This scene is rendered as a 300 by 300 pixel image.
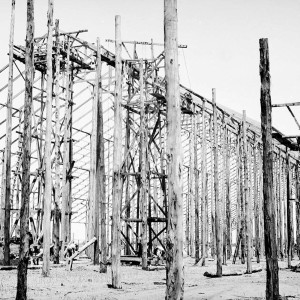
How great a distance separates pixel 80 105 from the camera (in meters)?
25.0

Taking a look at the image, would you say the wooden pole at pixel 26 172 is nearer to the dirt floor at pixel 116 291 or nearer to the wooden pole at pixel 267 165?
the dirt floor at pixel 116 291

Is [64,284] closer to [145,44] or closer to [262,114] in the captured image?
[262,114]

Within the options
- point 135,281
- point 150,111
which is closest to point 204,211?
point 150,111

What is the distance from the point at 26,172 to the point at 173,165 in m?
2.42

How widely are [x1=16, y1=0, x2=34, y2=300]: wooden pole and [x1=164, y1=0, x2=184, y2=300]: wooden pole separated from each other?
2232 millimetres

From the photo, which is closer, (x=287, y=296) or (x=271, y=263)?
(x=271, y=263)

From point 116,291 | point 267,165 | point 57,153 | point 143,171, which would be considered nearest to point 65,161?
point 57,153

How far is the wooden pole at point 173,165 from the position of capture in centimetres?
718

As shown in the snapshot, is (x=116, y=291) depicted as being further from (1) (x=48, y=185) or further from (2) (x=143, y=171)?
(2) (x=143, y=171)

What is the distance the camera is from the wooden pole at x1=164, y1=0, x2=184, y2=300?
7176mm

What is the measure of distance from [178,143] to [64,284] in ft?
20.3

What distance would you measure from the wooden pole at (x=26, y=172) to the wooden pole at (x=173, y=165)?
223cm

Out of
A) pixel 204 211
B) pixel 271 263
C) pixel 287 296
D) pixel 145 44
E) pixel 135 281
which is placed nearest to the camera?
pixel 271 263

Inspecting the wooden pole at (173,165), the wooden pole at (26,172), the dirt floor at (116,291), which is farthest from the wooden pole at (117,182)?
the wooden pole at (173,165)
